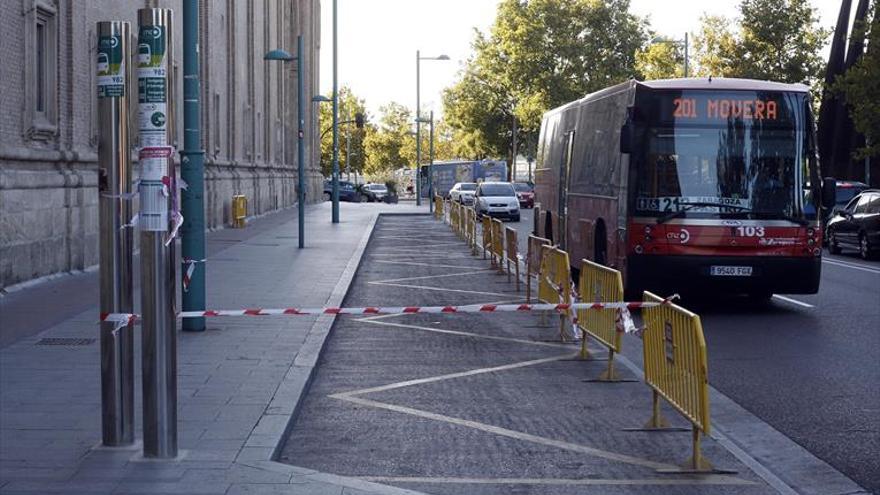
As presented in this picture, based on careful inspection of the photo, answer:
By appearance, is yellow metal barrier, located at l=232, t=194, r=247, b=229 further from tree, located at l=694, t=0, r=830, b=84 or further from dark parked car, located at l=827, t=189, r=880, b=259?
tree, located at l=694, t=0, r=830, b=84

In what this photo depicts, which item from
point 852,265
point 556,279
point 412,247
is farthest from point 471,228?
point 556,279

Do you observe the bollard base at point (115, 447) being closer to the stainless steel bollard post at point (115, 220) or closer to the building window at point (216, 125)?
the stainless steel bollard post at point (115, 220)

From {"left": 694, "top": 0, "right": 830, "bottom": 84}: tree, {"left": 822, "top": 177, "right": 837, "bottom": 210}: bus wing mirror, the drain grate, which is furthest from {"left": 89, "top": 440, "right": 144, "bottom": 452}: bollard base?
{"left": 694, "top": 0, "right": 830, "bottom": 84}: tree

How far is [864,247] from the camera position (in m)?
27.8

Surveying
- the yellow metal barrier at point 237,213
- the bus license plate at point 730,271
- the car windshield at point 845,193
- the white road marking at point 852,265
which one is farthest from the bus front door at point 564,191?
the car windshield at point 845,193

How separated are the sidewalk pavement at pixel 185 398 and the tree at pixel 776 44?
38.6 metres

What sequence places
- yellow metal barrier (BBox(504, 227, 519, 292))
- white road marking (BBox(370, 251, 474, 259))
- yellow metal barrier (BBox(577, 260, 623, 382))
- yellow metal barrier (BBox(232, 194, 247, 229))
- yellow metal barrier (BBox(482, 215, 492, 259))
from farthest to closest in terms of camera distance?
1. yellow metal barrier (BBox(232, 194, 247, 229))
2. white road marking (BBox(370, 251, 474, 259))
3. yellow metal barrier (BBox(482, 215, 492, 259))
4. yellow metal barrier (BBox(504, 227, 519, 292))
5. yellow metal barrier (BBox(577, 260, 623, 382))

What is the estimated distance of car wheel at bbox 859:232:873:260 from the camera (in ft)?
90.7

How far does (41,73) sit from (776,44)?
131 feet

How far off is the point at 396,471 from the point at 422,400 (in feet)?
7.85

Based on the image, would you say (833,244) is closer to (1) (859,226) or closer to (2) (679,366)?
(1) (859,226)

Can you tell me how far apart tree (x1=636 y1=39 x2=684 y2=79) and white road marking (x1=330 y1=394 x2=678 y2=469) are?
58601 millimetres

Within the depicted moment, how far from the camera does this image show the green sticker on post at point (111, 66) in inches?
277

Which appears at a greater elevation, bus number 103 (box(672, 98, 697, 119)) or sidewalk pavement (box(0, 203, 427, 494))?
bus number 103 (box(672, 98, 697, 119))
